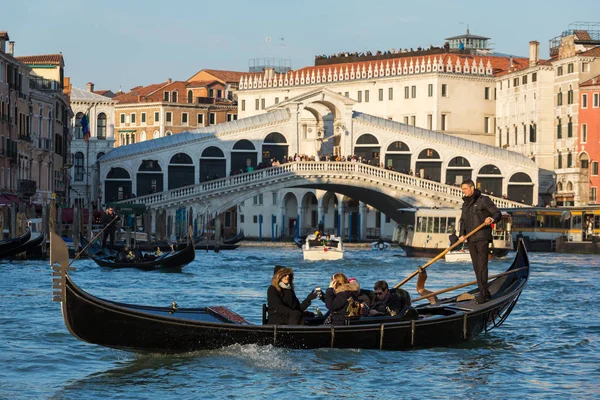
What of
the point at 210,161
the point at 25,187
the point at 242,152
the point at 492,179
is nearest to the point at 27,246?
the point at 25,187

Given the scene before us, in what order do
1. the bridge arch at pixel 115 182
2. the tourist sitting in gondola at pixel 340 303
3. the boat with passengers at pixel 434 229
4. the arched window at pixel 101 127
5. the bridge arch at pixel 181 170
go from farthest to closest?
1. the arched window at pixel 101 127
2. the bridge arch at pixel 181 170
3. the bridge arch at pixel 115 182
4. the boat with passengers at pixel 434 229
5. the tourist sitting in gondola at pixel 340 303

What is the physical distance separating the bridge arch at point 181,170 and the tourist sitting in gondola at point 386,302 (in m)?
38.5

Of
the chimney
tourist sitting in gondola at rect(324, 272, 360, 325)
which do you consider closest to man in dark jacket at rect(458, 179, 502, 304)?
tourist sitting in gondola at rect(324, 272, 360, 325)

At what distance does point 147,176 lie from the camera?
5278cm

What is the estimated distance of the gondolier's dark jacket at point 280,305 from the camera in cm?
1369

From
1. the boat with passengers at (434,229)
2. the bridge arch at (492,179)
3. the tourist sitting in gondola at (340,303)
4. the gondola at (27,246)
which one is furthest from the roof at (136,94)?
the tourist sitting in gondola at (340,303)

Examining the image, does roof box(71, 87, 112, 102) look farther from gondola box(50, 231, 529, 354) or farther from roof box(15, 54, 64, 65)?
gondola box(50, 231, 529, 354)

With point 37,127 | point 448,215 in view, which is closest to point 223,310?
point 448,215

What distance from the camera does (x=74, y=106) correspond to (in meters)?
70.3

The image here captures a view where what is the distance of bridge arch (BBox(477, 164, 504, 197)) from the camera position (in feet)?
173

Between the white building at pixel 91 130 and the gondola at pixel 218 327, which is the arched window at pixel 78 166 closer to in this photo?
the white building at pixel 91 130

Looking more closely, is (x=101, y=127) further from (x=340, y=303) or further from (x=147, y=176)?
(x=340, y=303)

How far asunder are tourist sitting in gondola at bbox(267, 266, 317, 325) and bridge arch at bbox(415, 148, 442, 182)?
39.9 meters

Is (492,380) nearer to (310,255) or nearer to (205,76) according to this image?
(310,255)
